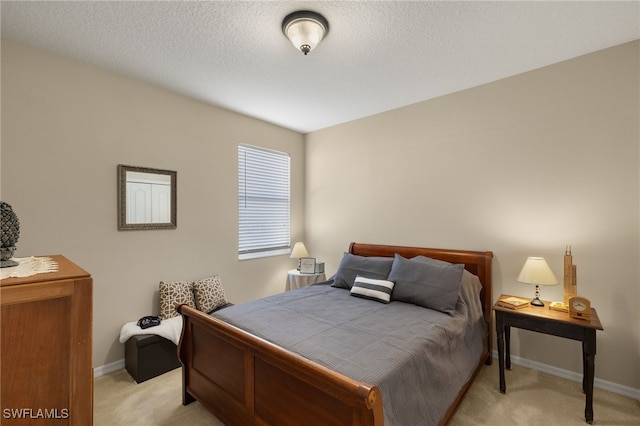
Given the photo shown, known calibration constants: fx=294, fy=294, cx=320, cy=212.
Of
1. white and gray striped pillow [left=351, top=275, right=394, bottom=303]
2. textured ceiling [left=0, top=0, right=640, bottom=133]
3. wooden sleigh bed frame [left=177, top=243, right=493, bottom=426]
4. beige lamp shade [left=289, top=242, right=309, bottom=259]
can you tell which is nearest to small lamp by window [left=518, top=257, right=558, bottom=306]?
wooden sleigh bed frame [left=177, top=243, right=493, bottom=426]

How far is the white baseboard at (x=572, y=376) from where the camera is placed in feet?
7.45

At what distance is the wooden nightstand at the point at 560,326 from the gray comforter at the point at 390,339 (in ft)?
0.76

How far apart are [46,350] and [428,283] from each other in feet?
8.08

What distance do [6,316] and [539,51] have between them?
11.3 ft

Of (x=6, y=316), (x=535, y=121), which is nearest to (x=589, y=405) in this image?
(x=535, y=121)

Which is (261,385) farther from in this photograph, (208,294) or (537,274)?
(537,274)

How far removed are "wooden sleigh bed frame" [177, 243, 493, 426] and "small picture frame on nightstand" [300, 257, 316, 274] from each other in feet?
6.42

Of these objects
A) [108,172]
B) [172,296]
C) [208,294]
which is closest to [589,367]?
[208,294]

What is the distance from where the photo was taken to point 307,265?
13.2 ft

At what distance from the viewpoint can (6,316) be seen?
0.77 meters

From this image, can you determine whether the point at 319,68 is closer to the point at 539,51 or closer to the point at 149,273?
the point at 539,51

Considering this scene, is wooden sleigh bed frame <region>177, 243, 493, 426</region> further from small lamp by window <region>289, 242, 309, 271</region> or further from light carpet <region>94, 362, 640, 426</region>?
small lamp by window <region>289, 242, 309, 271</region>

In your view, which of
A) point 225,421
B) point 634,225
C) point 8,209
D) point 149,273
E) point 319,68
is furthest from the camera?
point 149,273

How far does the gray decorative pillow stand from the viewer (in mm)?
3000
